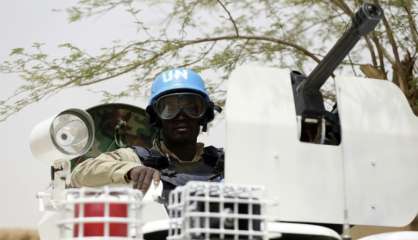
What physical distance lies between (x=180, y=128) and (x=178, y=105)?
0.10m

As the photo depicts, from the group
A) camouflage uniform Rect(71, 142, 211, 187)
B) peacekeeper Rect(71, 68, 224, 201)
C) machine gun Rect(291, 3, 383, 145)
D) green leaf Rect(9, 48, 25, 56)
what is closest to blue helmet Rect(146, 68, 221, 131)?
peacekeeper Rect(71, 68, 224, 201)

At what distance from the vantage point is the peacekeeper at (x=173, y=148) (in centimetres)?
332

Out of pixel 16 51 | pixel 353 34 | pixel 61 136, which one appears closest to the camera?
pixel 353 34

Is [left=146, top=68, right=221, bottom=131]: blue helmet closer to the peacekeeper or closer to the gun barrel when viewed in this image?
the peacekeeper

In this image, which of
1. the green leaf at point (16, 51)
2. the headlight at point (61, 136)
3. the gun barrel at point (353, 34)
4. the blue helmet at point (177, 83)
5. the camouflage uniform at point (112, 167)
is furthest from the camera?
the green leaf at point (16, 51)

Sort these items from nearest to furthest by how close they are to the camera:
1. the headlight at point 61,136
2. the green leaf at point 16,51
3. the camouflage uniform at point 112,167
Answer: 1. the camouflage uniform at point 112,167
2. the headlight at point 61,136
3. the green leaf at point 16,51

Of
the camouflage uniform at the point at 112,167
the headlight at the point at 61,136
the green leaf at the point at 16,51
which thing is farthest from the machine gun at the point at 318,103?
the green leaf at the point at 16,51

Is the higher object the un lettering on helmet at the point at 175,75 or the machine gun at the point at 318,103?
the un lettering on helmet at the point at 175,75

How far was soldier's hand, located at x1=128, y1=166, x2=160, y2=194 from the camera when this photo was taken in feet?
9.70

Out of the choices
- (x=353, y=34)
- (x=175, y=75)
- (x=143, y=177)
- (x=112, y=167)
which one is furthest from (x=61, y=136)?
(x=353, y=34)

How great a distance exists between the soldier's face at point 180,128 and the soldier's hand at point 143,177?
1.81 ft

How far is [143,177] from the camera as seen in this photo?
9.84 ft

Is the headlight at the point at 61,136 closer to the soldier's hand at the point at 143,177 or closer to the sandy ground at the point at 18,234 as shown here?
the soldier's hand at the point at 143,177

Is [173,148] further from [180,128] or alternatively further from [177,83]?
[177,83]
